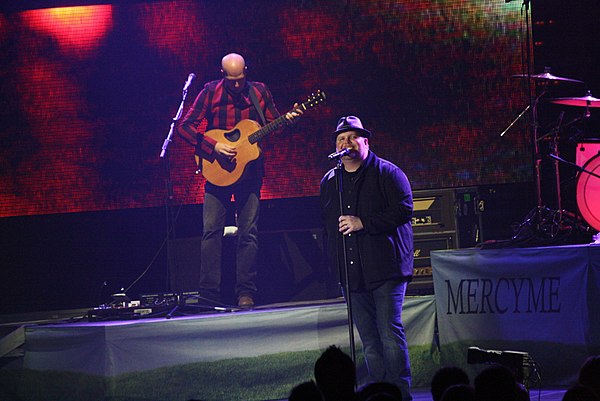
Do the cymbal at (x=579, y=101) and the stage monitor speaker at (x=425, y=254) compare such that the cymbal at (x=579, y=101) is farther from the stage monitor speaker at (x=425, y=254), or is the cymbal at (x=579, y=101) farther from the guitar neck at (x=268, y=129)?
the guitar neck at (x=268, y=129)

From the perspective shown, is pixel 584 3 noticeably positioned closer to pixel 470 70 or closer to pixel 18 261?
pixel 470 70

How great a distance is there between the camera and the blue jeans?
638 cm

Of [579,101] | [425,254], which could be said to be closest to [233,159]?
[425,254]

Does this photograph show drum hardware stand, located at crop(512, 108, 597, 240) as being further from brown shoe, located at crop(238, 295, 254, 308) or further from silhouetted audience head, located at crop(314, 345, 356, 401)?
silhouetted audience head, located at crop(314, 345, 356, 401)

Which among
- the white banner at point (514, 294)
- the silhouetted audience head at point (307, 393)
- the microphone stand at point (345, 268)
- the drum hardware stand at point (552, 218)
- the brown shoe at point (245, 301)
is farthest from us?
the brown shoe at point (245, 301)

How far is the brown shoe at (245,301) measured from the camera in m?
8.71

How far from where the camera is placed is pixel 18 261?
10.1 m

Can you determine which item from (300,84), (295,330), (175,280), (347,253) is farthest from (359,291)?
(300,84)

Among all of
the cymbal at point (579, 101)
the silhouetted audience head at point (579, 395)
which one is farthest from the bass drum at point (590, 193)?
the silhouetted audience head at point (579, 395)

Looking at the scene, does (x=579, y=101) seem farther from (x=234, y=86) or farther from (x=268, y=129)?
(x=234, y=86)

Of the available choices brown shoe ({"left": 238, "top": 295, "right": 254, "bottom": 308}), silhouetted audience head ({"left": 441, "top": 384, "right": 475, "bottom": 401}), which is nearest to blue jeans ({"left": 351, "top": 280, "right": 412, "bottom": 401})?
brown shoe ({"left": 238, "top": 295, "right": 254, "bottom": 308})

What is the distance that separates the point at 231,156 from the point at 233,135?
0.26 meters

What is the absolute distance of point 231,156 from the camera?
910 cm

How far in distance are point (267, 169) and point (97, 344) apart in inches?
127
